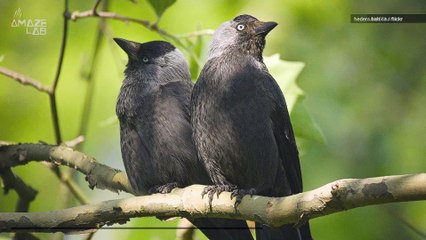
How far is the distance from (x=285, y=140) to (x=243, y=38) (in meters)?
0.54

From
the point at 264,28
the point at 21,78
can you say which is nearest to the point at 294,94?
the point at 264,28

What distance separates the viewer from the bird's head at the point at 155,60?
3580 millimetres

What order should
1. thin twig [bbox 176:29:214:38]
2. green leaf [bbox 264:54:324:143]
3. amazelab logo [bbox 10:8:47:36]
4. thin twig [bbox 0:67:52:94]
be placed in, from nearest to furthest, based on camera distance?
green leaf [bbox 264:54:324:143] → thin twig [bbox 176:29:214:38] → thin twig [bbox 0:67:52:94] → amazelab logo [bbox 10:8:47:36]

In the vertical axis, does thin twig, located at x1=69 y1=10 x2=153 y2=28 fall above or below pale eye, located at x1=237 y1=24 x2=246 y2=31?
above

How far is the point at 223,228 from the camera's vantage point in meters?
3.49

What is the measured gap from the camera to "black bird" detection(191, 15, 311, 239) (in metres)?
3.15

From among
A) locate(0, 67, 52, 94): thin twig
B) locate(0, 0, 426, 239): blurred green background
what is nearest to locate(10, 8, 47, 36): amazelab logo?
locate(0, 0, 426, 239): blurred green background

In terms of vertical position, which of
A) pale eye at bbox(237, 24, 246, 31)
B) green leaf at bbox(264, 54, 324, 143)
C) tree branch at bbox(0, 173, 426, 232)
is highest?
pale eye at bbox(237, 24, 246, 31)

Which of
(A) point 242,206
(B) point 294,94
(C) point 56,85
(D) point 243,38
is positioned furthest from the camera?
(C) point 56,85

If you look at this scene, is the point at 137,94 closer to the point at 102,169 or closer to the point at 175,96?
the point at 175,96

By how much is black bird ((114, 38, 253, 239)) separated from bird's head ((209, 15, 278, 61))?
0.25 m

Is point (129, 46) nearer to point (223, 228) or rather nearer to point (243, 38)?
point (243, 38)

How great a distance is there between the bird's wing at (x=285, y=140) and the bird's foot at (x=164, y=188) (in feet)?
1.66

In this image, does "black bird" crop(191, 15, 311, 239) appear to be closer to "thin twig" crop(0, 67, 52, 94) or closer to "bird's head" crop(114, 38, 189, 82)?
"bird's head" crop(114, 38, 189, 82)
